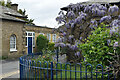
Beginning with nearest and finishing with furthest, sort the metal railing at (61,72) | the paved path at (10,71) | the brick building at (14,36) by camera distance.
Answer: the metal railing at (61,72) < the paved path at (10,71) < the brick building at (14,36)

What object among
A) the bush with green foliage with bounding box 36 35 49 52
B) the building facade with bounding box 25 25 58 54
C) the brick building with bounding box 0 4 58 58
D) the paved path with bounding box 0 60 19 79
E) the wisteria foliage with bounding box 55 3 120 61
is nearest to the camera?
the paved path with bounding box 0 60 19 79

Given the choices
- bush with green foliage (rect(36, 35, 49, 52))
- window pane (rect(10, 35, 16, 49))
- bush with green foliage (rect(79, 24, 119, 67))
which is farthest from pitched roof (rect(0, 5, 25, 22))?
bush with green foliage (rect(79, 24, 119, 67))

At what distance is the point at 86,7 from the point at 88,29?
1.43 m

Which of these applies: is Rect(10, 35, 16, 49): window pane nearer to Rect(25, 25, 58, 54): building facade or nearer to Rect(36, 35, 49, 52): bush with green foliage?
Rect(25, 25, 58, 54): building facade

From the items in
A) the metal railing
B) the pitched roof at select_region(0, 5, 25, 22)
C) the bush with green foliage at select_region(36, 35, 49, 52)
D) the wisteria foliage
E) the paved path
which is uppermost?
the pitched roof at select_region(0, 5, 25, 22)

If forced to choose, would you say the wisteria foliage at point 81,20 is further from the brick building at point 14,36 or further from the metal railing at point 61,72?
the brick building at point 14,36

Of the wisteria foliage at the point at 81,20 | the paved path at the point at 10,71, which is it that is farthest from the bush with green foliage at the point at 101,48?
the paved path at the point at 10,71

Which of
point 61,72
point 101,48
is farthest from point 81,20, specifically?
point 61,72

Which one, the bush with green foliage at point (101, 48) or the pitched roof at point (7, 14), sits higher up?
the pitched roof at point (7, 14)

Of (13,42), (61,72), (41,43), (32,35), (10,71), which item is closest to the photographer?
(61,72)

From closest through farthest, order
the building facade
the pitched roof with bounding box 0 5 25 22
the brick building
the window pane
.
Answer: the brick building → the pitched roof with bounding box 0 5 25 22 → the window pane → the building facade

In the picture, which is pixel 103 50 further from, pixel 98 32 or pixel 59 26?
pixel 59 26

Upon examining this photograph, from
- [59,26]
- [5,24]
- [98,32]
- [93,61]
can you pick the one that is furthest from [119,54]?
[5,24]

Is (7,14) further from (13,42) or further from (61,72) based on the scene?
(61,72)
